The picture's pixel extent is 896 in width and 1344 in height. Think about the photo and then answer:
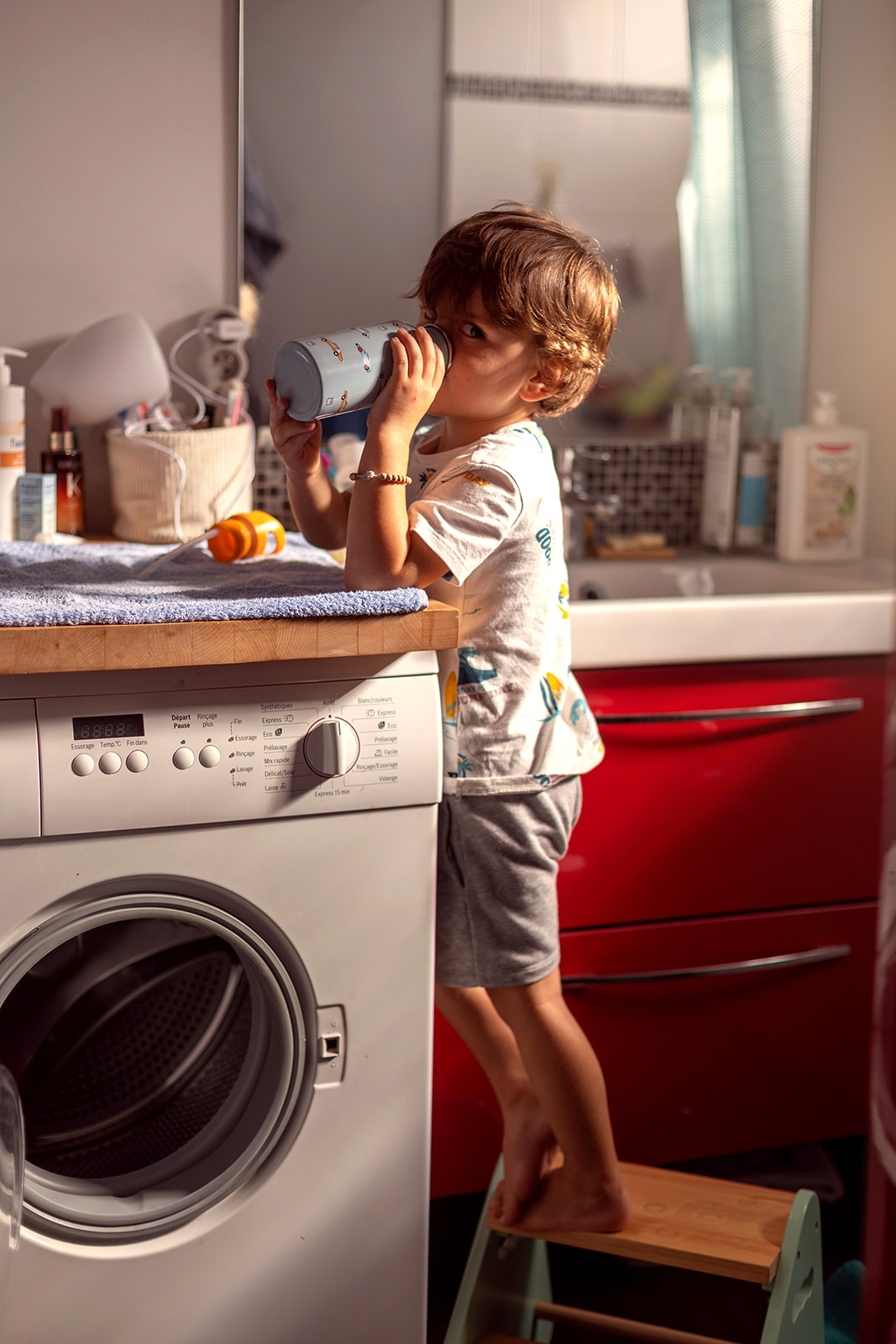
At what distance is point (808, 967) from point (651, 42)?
56.2 inches

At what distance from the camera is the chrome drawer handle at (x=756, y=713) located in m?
1.48

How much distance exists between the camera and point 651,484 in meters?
1.97

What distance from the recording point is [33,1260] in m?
1.03

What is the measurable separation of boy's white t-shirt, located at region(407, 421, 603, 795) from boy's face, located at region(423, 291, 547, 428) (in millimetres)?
36

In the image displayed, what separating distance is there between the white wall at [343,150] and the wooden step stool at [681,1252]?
122 cm

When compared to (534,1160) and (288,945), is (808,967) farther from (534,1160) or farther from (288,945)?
(288,945)

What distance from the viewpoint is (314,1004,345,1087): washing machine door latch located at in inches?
43.0

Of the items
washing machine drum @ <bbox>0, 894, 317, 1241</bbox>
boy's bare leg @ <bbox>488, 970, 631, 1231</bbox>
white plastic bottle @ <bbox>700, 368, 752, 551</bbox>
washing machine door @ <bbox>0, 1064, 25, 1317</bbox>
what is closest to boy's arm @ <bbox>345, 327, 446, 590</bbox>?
washing machine drum @ <bbox>0, 894, 317, 1241</bbox>

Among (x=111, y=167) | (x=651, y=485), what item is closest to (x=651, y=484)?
(x=651, y=485)

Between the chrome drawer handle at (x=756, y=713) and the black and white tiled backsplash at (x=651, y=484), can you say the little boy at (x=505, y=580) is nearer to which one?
the chrome drawer handle at (x=756, y=713)

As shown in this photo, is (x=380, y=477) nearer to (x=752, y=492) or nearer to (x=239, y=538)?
(x=239, y=538)

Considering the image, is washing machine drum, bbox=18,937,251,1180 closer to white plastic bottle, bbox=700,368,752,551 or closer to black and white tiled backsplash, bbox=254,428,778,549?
black and white tiled backsplash, bbox=254,428,778,549

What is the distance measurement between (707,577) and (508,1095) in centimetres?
93

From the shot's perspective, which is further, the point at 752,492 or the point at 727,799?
the point at 752,492
